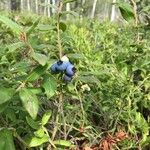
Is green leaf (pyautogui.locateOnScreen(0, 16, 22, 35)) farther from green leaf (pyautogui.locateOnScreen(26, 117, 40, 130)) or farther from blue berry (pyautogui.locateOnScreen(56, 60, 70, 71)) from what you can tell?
green leaf (pyautogui.locateOnScreen(26, 117, 40, 130))

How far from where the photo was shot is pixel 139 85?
230cm

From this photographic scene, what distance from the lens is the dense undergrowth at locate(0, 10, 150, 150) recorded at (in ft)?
5.54

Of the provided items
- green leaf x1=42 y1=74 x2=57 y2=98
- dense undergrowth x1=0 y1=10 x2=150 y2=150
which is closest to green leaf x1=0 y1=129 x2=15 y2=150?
dense undergrowth x1=0 y1=10 x2=150 y2=150

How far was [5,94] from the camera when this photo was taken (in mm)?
1587

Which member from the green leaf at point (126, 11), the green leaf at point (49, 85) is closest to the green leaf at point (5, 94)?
the green leaf at point (49, 85)

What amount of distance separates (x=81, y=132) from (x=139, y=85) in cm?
41

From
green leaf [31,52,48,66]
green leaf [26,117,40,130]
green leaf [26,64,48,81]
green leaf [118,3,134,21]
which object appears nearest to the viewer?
green leaf [31,52,48,66]

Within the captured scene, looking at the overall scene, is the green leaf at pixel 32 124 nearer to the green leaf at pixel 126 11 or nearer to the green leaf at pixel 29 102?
the green leaf at pixel 29 102

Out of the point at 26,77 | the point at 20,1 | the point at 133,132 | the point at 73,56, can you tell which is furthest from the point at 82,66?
the point at 20,1

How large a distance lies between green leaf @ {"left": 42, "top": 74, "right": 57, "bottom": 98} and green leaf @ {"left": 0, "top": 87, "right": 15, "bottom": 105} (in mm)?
114

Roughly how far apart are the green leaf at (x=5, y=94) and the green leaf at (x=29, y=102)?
0.03 metres

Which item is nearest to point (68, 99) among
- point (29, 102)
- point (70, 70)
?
point (70, 70)

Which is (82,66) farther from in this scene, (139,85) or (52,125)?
(52,125)

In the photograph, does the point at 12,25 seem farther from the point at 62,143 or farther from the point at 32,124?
the point at 62,143
